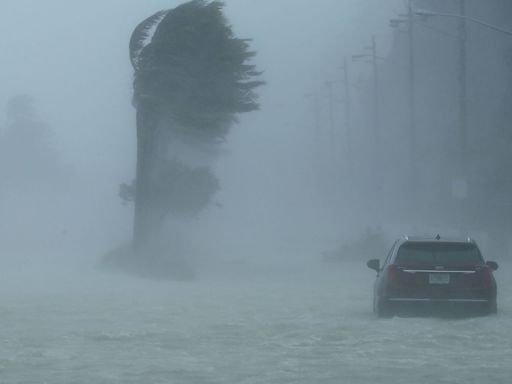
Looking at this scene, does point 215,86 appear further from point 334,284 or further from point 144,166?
point 334,284

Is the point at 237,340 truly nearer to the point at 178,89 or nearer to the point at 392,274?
the point at 392,274

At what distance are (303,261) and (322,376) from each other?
115 feet

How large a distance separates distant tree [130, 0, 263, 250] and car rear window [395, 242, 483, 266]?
76.5ft

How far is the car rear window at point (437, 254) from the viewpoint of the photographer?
21.9 m

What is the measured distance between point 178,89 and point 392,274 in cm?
2387

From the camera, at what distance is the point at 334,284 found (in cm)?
3575

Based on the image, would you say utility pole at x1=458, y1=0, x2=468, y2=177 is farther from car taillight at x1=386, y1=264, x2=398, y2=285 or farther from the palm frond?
car taillight at x1=386, y1=264, x2=398, y2=285

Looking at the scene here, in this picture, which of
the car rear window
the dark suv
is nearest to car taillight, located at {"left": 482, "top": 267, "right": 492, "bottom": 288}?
the dark suv

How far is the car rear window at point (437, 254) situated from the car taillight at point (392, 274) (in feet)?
0.40

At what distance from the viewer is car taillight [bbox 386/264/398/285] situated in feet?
72.0

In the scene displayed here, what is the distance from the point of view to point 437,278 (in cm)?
2177

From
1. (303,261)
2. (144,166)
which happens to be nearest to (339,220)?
(303,261)

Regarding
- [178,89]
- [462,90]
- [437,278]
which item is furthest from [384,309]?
[462,90]

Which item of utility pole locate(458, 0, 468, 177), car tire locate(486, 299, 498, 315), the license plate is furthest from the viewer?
utility pole locate(458, 0, 468, 177)
